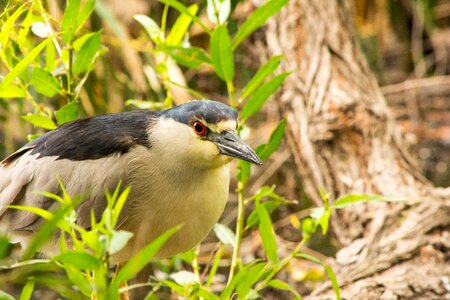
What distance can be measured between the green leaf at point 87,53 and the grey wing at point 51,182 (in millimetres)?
254

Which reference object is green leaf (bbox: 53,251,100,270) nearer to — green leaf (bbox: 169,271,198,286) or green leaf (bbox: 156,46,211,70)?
green leaf (bbox: 169,271,198,286)

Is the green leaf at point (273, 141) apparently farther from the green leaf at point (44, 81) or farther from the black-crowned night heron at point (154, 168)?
the green leaf at point (44, 81)

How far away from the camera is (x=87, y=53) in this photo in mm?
2014

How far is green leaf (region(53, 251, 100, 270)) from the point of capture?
4.24 feet

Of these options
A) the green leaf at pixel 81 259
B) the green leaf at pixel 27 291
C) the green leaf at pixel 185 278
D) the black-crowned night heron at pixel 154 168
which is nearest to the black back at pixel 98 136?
the black-crowned night heron at pixel 154 168

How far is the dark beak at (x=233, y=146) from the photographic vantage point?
1.91 meters

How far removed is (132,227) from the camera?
204 centimetres

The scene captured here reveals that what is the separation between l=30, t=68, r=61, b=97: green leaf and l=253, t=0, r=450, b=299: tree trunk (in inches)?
36.4

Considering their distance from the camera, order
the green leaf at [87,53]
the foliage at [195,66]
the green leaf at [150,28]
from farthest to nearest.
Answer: the green leaf at [150,28]
the green leaf at [87,53]
the foliage at [195,66]

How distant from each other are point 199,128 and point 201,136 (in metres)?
0.02

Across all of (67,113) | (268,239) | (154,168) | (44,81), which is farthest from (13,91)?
(268,239)

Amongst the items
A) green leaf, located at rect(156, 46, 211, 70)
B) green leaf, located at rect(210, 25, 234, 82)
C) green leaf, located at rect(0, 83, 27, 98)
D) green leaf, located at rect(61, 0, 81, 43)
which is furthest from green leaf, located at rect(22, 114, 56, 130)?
green leaf, located at rect(210, 25, 234, 82)

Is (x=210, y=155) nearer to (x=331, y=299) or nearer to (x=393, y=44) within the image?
(x=331, y=299)

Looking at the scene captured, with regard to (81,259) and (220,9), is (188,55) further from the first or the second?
(81,259)
